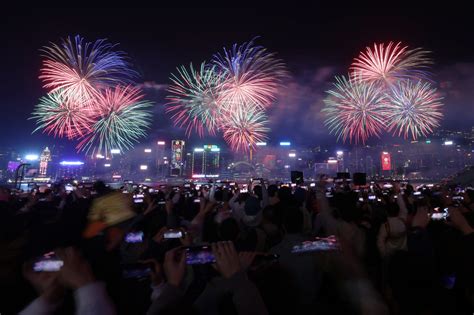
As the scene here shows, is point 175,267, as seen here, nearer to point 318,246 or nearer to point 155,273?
point 155,273

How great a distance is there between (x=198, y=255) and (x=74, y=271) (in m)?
0.92

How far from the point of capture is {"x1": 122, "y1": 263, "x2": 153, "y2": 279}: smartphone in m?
2.74

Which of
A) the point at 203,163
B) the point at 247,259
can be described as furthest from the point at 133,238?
the point at 203,163

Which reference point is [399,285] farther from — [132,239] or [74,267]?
[132,239]

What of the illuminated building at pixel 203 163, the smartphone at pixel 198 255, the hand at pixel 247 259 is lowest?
the hand at pixel 247 259

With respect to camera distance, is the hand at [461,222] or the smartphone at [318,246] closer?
the smartphone at [318,246]

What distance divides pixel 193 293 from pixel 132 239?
1.30 m

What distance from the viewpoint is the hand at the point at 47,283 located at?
2.03 meters

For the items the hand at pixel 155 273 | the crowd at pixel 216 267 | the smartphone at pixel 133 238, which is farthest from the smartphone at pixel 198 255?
the smartphone at pixel 133 238

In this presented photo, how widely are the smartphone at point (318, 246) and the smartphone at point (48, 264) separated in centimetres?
263

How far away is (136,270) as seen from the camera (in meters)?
2.86

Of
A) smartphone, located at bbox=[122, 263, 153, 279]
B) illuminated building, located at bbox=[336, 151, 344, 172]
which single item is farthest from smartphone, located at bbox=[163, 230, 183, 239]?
illuminated building, located at bbox=[336, 151, 344, 172]

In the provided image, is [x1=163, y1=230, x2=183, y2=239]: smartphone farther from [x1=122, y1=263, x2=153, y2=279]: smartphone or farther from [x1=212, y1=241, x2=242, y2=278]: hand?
[x1=212, y1=241, x2=242, y2=278]: hand

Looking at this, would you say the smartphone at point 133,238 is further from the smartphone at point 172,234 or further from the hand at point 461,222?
the hand at point 461,222
